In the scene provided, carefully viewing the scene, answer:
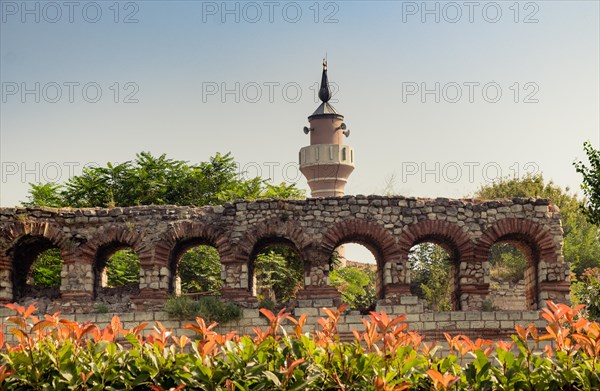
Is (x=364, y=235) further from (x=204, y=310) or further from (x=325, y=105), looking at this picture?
(x=325, y=105)

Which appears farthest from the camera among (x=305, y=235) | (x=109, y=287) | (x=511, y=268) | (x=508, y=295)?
(x=511, y=268)

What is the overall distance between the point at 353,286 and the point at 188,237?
9691 mm

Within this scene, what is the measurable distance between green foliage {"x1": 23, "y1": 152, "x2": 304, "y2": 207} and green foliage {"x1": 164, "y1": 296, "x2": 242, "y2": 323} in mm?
9732

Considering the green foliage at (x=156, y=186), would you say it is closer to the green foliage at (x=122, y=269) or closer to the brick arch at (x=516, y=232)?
the green foliage at (x=122, y=269)

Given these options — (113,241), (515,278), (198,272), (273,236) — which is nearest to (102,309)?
(113,241)

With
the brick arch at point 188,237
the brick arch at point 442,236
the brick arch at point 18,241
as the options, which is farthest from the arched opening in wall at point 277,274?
the brick arch at point 18,241

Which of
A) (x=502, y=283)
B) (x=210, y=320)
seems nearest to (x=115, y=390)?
(x=210, y=320)

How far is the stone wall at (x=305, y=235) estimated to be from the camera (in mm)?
16844

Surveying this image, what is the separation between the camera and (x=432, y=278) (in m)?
Answer: 26.6

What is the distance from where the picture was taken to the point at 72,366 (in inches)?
319

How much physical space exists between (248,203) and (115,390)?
928 cm

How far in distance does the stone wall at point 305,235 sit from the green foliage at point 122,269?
678 cm

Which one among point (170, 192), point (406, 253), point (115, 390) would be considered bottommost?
point (115, 390)

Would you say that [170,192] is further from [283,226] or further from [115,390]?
[115,390]
